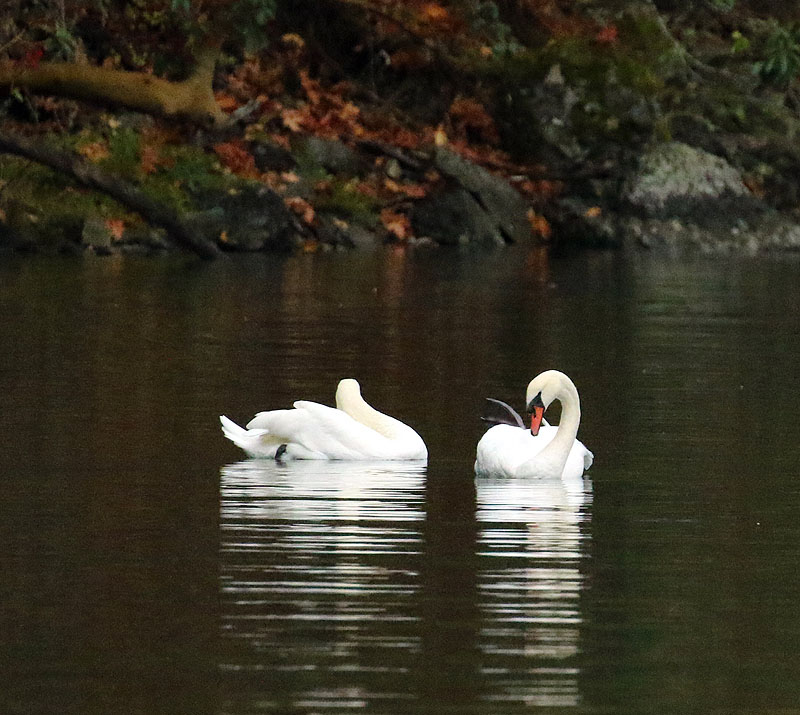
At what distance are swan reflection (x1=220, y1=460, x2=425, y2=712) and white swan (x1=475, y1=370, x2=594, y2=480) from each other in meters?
0.40

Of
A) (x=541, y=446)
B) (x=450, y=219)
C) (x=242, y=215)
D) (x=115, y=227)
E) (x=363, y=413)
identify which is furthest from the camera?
(x=450, y=219)

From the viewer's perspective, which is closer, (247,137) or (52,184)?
(52,184)

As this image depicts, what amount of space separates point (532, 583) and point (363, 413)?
425cm

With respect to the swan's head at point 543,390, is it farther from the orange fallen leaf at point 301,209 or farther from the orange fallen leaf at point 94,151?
the orange fallen leaf at point 301,209

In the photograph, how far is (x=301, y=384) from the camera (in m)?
16.2

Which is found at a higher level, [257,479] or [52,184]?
[52,184]

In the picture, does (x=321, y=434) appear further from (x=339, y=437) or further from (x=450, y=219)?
(x=450, y=219)

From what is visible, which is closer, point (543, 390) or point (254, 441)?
point (543, 390)

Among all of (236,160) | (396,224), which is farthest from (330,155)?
(236,160)

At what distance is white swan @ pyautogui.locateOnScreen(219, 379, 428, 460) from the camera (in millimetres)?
12461

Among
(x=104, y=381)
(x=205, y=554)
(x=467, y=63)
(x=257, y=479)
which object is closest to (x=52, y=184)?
(x=467, y=63)

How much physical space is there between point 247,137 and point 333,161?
4.82 ft

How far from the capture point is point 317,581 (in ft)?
28.5

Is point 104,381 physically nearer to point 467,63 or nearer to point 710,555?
point 710,555
